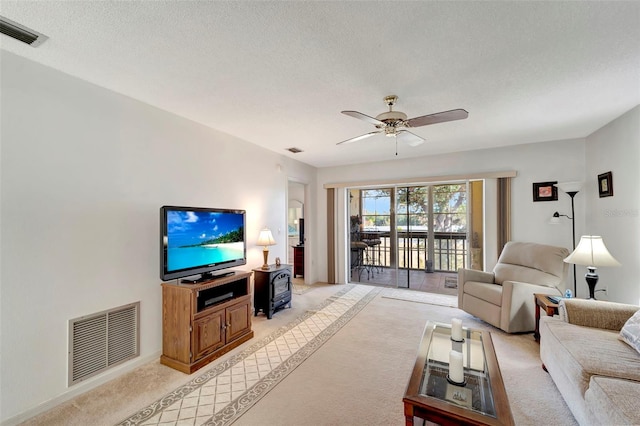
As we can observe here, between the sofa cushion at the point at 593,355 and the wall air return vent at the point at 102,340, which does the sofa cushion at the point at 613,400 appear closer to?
the sofa cushion at the point at 593,355

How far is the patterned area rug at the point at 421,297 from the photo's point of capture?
13.9 ft

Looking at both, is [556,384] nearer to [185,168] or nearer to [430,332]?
[430,332]

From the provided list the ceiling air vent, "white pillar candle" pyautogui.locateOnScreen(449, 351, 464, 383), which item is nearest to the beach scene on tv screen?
the ceiling air vent

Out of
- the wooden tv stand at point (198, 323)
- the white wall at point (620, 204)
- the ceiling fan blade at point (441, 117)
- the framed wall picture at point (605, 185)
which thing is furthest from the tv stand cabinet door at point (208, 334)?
the framed wall picture at point (605, 185)

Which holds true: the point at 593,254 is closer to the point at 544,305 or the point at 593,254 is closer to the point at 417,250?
the point at 544,305

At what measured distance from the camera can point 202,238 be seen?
2805 mm

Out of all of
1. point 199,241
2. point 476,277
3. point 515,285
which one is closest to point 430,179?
point 476,277

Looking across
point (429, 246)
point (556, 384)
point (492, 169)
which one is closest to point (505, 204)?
point (492, 169)

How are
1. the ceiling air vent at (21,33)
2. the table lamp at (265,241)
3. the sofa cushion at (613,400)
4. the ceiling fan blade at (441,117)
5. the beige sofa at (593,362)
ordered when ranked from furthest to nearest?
the table lamp at (265,241), the ceiling fan blade at (441,117), the ceiling air vent at (21,33), the beige sofa at (593,362), the sofa cushion at (613,400)

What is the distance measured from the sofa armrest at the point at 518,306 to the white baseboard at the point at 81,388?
3743 millimetres

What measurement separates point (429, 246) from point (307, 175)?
110 inches

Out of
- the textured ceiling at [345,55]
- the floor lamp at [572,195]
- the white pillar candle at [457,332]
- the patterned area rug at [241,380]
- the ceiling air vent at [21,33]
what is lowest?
the patterned area rug at [241,380]

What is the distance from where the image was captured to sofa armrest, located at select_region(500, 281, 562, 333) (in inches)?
119

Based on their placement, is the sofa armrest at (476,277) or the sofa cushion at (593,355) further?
the sofa armrest at (476,277)
